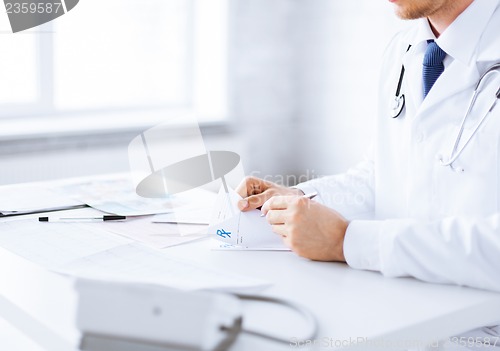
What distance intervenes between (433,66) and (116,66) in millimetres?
2440

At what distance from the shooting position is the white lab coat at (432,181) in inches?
46.8

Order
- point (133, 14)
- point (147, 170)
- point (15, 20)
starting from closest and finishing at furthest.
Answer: point (147, 170), point (15, 20), point (133, 14)

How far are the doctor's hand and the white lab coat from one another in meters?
0.03

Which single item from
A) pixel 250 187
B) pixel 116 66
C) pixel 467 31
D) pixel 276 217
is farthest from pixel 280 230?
pixel 116 66

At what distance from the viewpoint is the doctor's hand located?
1.27 meters

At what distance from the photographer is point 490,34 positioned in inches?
56.9

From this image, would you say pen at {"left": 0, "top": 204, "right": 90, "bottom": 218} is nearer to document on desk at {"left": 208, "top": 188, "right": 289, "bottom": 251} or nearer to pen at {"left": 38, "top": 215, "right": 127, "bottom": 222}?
pen at {"left": 38, "top": 215, "right": 127, "bottom": 222}

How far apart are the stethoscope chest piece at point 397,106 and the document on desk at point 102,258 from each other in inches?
25.2

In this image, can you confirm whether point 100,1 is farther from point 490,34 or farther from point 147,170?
point 490,34

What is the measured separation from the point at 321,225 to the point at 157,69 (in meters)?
2.71

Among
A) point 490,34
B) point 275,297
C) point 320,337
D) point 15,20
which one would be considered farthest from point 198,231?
point 15,20

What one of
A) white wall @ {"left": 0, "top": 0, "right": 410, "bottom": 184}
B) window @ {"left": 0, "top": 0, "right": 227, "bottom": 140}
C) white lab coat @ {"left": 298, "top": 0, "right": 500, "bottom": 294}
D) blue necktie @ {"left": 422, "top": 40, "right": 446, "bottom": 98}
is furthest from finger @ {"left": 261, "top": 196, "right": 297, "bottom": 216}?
white wall @ {"left": 0, "top": 0, "right": 410, "bottom": 184}

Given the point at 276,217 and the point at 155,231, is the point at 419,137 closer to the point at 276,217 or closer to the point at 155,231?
the point at 276,217

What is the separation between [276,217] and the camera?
1.33 metres
